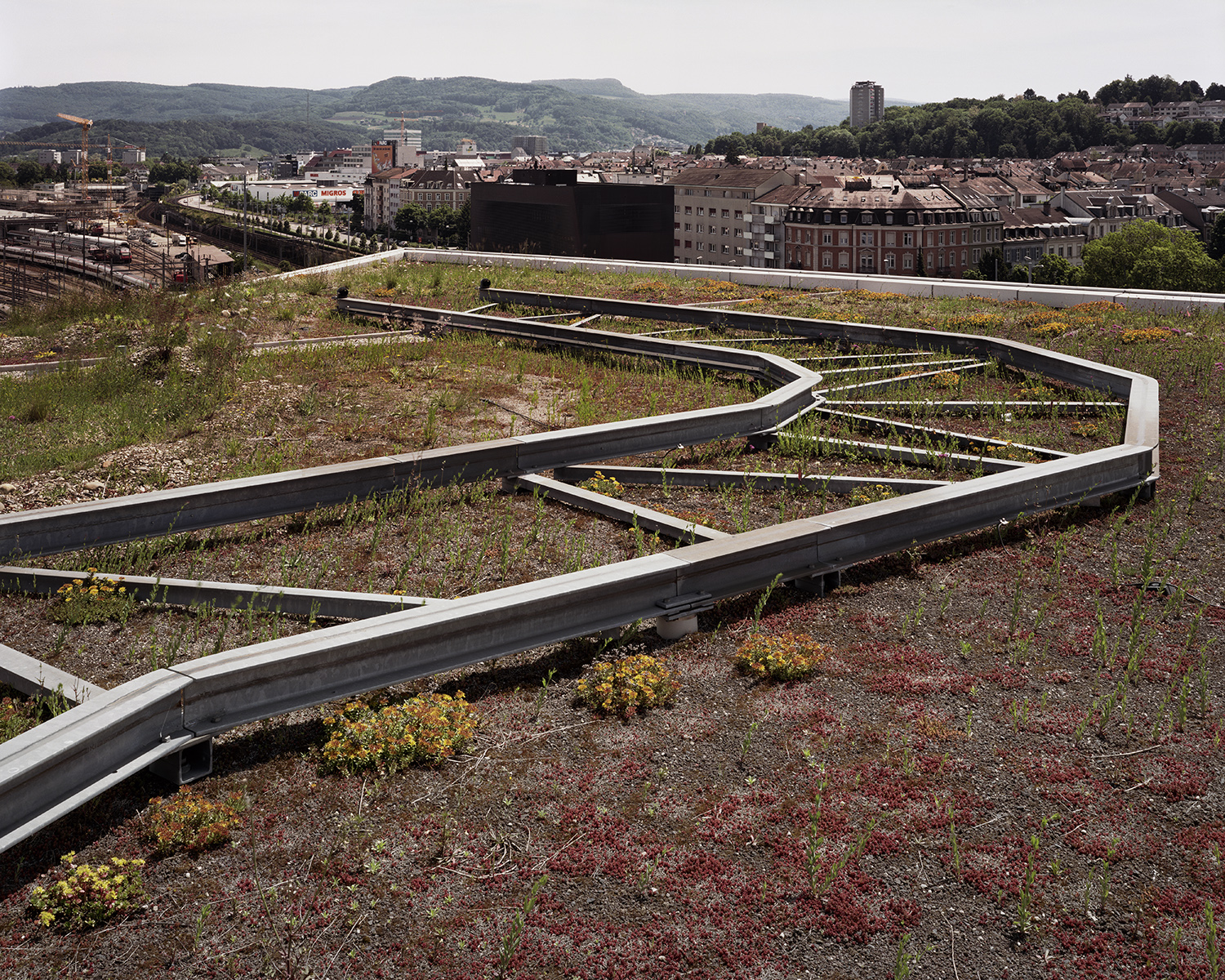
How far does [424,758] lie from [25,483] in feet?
20.4

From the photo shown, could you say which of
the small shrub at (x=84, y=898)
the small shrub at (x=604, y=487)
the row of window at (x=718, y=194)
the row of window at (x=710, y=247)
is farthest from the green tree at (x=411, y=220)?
the small shrub at (x=84, y=898)

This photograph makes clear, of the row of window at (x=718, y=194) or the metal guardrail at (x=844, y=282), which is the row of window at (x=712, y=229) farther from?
the metal guardrail at (x=844, y=282)

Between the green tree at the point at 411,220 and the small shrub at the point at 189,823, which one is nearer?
the small shrub at the point at 189,823

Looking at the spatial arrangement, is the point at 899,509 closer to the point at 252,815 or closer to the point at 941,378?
the point at 252,815

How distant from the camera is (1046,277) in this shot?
346 feet

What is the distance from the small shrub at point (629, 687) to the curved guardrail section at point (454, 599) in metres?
0.35

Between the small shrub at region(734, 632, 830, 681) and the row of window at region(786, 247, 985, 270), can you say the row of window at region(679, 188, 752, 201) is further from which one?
the small shrub at region(734, 632, 830, 681)

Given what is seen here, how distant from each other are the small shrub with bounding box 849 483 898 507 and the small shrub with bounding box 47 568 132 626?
5.32 meters

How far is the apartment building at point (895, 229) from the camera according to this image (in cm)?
12156

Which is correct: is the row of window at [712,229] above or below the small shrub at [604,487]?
above

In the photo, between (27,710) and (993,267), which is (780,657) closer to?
(27,710)

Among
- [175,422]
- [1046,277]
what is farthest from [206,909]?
[1046,277]

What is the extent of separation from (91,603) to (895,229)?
413ft

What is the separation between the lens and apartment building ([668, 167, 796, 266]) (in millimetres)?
149000
